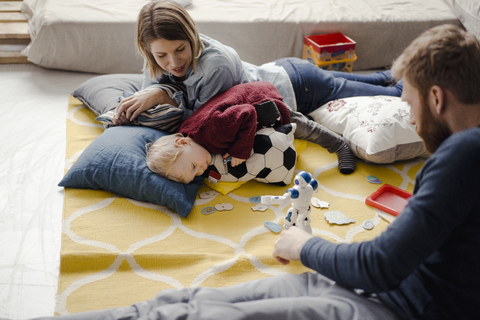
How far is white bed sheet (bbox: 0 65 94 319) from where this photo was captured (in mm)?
1151

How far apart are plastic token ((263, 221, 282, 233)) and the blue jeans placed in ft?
2.35

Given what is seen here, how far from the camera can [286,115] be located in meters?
1.60

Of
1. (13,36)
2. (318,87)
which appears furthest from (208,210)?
(13,36)

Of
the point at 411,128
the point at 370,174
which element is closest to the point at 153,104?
the point at 370,174

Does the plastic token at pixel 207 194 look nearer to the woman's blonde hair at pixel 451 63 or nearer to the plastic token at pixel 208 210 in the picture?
the plastic token at pixel 208 210

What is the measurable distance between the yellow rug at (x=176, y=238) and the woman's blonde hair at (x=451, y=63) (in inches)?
28.2

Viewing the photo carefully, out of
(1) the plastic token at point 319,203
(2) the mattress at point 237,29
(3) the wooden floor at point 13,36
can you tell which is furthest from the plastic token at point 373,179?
(3) the wooden floor at point 13,36

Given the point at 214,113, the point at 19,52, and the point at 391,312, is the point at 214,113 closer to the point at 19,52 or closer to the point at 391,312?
the point at 391,312

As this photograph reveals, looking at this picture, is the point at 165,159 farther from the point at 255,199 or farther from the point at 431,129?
the point at 431,129

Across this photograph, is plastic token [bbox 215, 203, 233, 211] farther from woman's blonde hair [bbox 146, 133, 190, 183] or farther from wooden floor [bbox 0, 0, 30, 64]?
wooden floor [bbox 0, 0, 30, 64]

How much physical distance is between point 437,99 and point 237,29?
5.77 ft

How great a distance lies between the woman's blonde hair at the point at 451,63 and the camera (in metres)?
0.72

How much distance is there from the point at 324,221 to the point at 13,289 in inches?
40.7

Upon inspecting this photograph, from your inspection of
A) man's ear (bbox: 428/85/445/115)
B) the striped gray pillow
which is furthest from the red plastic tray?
the striped gray pillow
